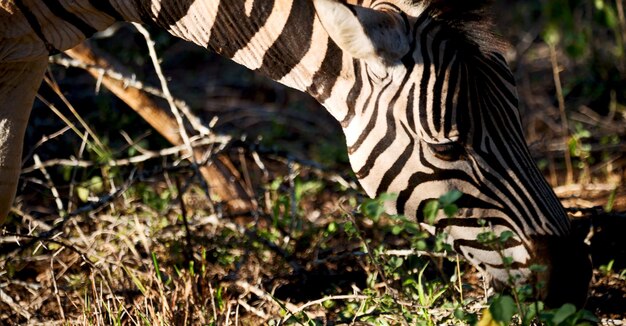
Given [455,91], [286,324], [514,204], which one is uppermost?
[455,91]

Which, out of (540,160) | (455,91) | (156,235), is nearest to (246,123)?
(540,160)

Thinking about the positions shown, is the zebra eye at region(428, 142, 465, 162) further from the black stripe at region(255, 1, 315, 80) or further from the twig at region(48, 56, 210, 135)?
the twig at region(48, 56, 210, 135)

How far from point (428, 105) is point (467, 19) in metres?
0.37

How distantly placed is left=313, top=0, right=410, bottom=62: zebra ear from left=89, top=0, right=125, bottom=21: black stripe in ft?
3.43

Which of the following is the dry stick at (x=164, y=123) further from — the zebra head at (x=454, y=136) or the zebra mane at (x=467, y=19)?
the zebra mane at (x=467, y=19)

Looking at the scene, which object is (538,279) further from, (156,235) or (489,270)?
(156,235)

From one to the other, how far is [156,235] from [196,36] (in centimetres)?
125

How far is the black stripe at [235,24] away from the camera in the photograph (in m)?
3.09

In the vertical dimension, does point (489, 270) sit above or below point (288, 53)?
below

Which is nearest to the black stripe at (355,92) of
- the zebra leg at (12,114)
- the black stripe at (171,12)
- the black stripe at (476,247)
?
the black stripe at (476,247)

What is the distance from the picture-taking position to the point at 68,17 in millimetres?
3336

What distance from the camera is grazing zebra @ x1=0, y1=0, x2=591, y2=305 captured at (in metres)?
2.77

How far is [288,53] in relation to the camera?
10.2 ft

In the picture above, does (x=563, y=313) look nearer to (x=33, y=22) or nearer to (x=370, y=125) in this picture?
(x=370, y=125)
